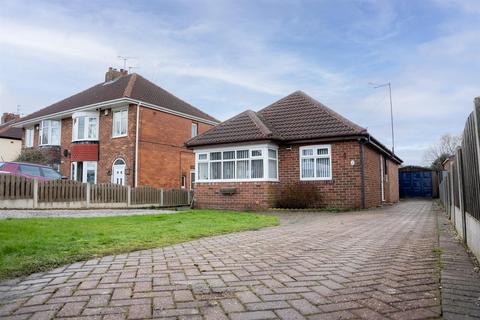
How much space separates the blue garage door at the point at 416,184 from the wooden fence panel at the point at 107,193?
23.9 metres

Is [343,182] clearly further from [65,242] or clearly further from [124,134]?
[124,134]

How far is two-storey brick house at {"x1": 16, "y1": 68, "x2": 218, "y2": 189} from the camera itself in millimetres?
23062

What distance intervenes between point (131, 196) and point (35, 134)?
53.6 feet

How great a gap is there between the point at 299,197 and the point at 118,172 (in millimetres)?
12917

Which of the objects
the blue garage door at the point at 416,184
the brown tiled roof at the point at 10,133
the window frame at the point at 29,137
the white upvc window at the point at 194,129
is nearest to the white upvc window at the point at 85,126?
the white upvc window at the point at 194,129

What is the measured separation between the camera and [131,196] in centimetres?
1823

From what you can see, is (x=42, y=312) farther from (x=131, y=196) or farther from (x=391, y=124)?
(x=391, y=124)

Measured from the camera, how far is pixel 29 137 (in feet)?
101

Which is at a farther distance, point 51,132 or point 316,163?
point 51,132

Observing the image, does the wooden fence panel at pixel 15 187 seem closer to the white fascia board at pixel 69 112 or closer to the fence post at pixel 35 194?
the fence post at pixel 35 194

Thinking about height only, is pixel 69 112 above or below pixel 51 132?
above

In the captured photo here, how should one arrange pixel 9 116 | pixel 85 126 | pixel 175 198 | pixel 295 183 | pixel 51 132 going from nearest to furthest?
pixel 295 183 → pixel 175 198 → pixel 85 126 → pixel 51 132 → pixel 9 116

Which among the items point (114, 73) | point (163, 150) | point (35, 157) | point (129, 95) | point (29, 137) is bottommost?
point (35, 157)

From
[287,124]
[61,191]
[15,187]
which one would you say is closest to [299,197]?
[287,124]
